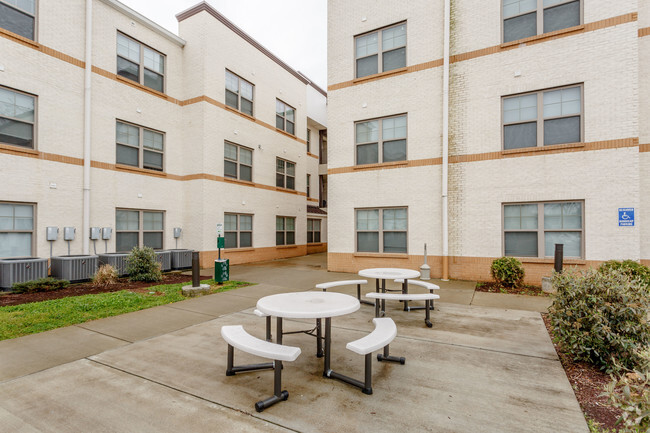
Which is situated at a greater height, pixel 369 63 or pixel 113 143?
pixel 369 63

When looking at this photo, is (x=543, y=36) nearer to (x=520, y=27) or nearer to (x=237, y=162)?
(x=520, y=27)

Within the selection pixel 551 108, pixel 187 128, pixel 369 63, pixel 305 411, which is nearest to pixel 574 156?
pixel 551 108

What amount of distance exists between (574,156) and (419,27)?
688 centimetres

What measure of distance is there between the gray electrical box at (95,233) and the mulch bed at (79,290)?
1.98m

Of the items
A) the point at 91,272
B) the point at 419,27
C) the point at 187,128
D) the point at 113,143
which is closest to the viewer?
the point at 91,272

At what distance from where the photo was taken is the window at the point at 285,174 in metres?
19.8

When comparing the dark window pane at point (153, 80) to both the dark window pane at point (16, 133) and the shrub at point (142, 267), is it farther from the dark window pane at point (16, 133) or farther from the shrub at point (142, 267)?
the shrub at point (142, 267)

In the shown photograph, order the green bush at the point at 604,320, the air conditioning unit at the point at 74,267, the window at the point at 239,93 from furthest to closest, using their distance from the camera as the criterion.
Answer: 1. the window at the point at 239,93
2. the air conditioning unit at the point at 74,267
3. the green bush at the point at 604,320

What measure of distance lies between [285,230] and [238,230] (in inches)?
161

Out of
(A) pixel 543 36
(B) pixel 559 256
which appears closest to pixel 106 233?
(B) pixel 559 256

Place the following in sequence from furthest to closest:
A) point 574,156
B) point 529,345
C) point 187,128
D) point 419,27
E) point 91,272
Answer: point 187,128, point 419,27, point 91,272, point 574,156, point 529,345

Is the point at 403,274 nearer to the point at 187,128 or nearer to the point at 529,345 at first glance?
the point at 529,345

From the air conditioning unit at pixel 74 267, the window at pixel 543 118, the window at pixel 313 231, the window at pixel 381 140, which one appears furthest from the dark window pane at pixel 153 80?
the window at pixel 543 118

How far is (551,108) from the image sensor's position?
32.2ft
